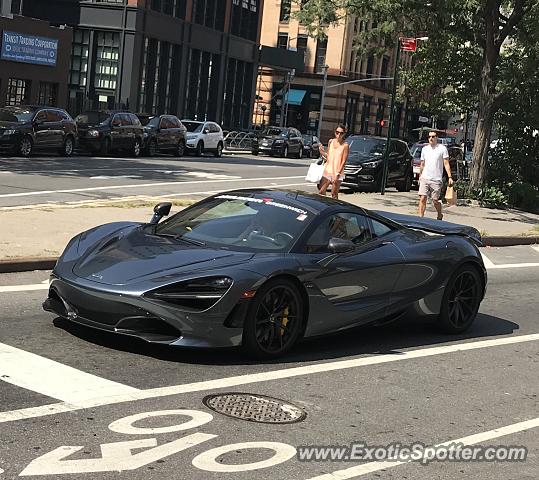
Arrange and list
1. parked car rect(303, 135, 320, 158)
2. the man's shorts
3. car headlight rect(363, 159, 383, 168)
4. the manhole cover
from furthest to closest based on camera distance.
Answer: parked car rect(303, 135, 320, 158)
car headlight rect(363, 159, 383, 168)
the man's shorts
the manhole cover

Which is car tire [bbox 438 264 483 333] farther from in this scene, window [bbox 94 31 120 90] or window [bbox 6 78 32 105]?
window [bbox 94 31 120 90]

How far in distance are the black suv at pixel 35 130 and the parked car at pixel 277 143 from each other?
61.4 feet

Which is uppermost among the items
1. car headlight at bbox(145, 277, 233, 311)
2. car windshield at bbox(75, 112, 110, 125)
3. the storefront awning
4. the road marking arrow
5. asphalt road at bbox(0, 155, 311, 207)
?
the storefront awning

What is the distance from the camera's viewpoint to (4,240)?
1169 centimetres

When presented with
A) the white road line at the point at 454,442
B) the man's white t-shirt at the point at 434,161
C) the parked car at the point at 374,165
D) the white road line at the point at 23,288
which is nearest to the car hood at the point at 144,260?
the white road line at the point at 23,288

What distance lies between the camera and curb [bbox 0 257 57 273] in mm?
10258

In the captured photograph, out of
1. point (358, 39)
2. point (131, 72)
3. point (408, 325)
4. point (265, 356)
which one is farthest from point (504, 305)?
point (131, 72)

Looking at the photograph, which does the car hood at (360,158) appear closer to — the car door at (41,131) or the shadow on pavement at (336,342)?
the car door at (41,131)

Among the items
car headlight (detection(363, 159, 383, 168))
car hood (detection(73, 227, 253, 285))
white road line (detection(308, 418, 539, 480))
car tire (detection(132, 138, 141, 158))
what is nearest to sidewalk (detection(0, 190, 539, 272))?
car headlight (detection(363, 159, 383, 168))

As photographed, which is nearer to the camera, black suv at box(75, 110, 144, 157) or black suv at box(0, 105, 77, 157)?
black suv at box(0, 105, 77, 157)

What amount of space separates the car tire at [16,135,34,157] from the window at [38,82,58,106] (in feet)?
47.5

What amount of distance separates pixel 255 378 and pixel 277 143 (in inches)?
1773

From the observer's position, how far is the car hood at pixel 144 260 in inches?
281

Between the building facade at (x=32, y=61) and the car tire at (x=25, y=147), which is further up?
the building facade at (x=32, y=61)
